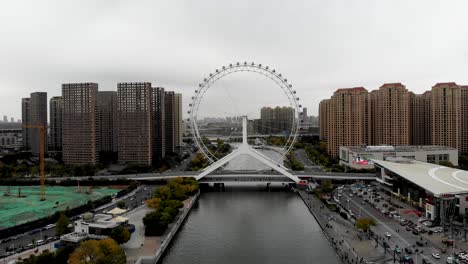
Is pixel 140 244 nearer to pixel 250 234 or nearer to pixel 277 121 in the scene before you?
pixel 250 234

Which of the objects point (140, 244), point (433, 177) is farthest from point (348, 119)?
point (140, 244)

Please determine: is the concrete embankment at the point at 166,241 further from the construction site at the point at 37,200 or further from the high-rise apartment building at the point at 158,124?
the high-rise apartment building at the point at 158,124

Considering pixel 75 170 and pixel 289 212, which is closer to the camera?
pixel 289 212

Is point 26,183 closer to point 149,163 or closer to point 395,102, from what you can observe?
point 149,163

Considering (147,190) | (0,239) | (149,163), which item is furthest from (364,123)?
(0,239)

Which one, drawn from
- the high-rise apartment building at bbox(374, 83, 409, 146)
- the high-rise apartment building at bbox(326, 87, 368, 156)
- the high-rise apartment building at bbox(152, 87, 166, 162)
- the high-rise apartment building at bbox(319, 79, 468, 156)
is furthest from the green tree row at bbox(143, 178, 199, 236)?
the high-rise apartment building at bbox(374, 83, 409, 146)

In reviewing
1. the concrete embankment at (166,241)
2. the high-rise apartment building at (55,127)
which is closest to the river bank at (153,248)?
the concrete embankment at (166,241)

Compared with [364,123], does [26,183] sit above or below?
below

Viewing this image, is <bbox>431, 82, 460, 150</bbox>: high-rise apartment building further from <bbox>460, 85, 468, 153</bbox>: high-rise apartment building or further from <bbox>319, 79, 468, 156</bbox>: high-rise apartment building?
<bbox>460, 85, 468, 153</bbox>: high-rise apartment building
